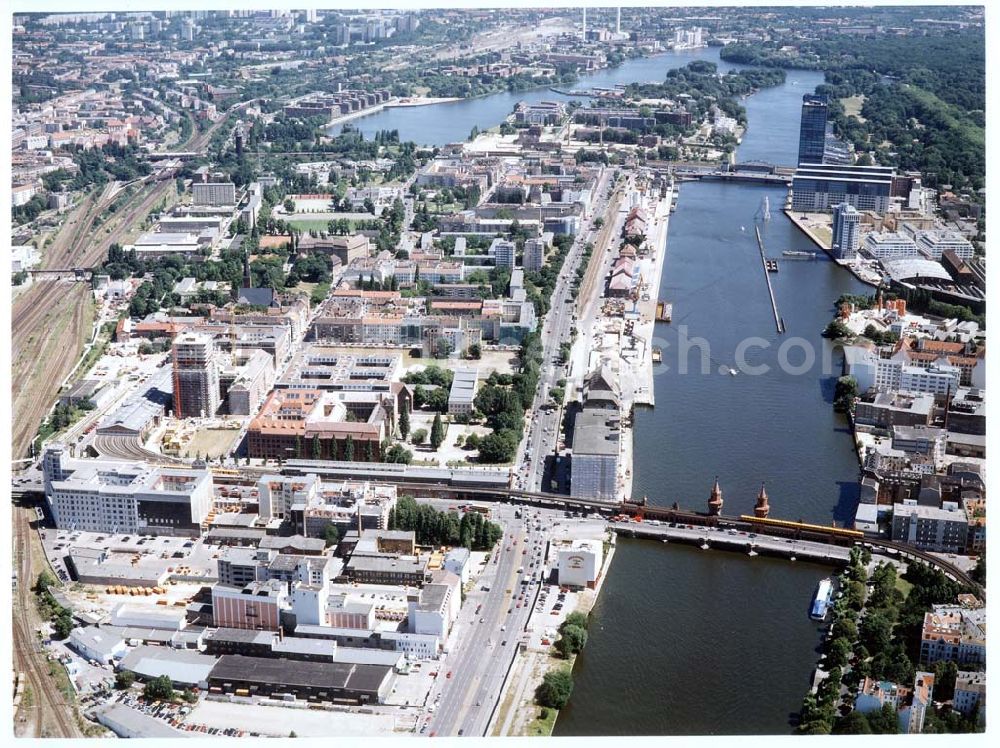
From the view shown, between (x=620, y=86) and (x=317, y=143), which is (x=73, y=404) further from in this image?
(x=620, y=86)

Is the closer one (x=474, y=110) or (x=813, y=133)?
(x=813, y=133)

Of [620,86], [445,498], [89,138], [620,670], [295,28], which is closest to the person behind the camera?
[620,670]

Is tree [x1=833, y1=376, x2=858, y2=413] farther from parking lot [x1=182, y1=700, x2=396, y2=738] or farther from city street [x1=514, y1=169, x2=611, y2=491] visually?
parking lot [x1=182, y1=700, x2=396, y2=738]

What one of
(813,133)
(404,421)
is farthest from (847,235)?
(404,421)

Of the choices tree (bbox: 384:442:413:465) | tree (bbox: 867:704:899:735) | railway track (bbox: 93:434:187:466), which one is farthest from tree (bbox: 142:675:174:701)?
tree (bbox: 867:704:899:735)

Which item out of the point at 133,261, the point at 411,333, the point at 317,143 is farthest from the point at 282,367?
the point at 317,143

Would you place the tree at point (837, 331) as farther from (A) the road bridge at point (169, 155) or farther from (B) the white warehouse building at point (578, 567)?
(A) the road bridge at point (169, 155)

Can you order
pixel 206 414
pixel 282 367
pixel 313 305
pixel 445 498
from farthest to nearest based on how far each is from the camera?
pixel 313 305 → pixel 282 367 → pixel 206 414 → pixel 445 498

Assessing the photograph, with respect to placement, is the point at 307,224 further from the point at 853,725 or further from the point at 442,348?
the point at 853,725
